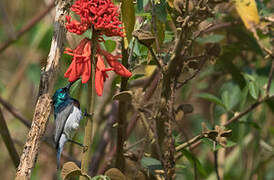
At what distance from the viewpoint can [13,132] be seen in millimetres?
3203

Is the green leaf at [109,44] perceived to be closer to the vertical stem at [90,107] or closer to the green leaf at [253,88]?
the vertical stem at [90,107]

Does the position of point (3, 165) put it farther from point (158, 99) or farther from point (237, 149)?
point (158, 99)

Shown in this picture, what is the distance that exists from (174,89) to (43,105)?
43 centimetres

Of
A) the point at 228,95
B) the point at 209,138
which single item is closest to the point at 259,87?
the point at 228,95

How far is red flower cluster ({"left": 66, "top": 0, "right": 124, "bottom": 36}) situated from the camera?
4.39 feet

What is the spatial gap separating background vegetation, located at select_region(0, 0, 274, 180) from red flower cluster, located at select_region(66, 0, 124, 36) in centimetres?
8

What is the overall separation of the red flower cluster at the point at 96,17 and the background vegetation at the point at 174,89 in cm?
8

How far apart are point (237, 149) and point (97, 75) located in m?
2.12

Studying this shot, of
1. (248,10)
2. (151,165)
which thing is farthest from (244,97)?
(151,165)

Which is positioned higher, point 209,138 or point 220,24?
point 220,24

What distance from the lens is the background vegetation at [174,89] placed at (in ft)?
4.96

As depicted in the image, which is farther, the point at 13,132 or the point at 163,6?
the point at 13,132

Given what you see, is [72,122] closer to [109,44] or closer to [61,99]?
[61,99]

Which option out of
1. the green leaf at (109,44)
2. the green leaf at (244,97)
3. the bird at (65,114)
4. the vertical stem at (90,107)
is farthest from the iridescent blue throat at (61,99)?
the green leaf at (244,97)
